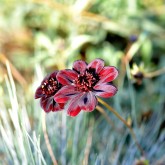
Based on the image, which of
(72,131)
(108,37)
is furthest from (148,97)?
(72,131)

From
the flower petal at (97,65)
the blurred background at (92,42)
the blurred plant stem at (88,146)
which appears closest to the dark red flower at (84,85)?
the flower petal at (97,65)

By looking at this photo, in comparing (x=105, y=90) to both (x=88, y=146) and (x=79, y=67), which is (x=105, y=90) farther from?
(x=88, y=146)

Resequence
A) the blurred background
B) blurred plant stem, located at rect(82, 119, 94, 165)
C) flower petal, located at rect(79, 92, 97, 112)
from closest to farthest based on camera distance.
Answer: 1. flower petal, located at rect(79, 92, 97, 112)
2. blurred plant stem, located at rect(82, 119, 94, 165)
3. the blurred background

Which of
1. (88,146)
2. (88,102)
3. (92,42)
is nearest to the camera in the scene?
(88,102)

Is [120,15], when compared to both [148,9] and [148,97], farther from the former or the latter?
[148,97]

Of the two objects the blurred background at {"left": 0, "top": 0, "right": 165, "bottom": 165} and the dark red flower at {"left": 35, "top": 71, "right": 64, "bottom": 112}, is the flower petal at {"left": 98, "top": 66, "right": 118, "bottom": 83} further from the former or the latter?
the blurred background at {"left": 0, "top": 0, "right": 165, "bottom": 165}

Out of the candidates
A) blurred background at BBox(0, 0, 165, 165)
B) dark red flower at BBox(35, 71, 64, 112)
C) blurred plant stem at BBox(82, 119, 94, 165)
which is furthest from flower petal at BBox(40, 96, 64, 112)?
blurred background at BBox(0, 0, 165, 165)

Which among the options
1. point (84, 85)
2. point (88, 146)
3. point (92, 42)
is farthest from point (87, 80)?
point (92, 42)
